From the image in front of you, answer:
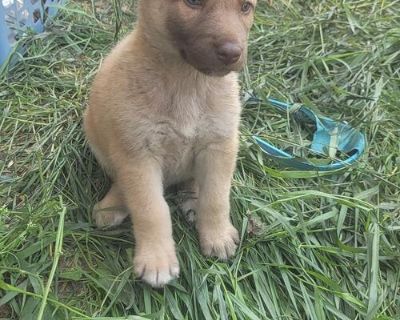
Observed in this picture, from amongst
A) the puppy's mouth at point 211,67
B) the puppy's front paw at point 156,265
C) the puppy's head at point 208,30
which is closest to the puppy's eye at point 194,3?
the puppy's head at point 208,30

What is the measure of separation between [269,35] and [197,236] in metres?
2.08

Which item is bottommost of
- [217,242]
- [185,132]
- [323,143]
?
[323,143]

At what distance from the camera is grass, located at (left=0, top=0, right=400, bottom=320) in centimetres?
286

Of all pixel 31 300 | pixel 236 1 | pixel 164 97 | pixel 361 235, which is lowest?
pixel 361 235

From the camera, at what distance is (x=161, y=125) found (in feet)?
9.20

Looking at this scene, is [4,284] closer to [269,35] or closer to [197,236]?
[197,236]

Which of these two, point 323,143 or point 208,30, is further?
point 323,143

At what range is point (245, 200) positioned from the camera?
3344mm

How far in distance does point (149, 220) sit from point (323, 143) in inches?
56.7

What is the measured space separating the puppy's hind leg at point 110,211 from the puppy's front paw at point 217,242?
41 cm

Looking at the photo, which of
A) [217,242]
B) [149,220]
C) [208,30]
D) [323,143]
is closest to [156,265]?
[149,220]

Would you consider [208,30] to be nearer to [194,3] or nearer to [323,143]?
[194,3]

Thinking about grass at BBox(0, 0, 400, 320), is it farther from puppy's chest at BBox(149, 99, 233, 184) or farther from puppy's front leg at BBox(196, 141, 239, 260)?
puppy's chest at BBox(149, 99, 233, 184)

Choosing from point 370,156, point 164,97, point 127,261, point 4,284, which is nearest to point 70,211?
point 127,261
